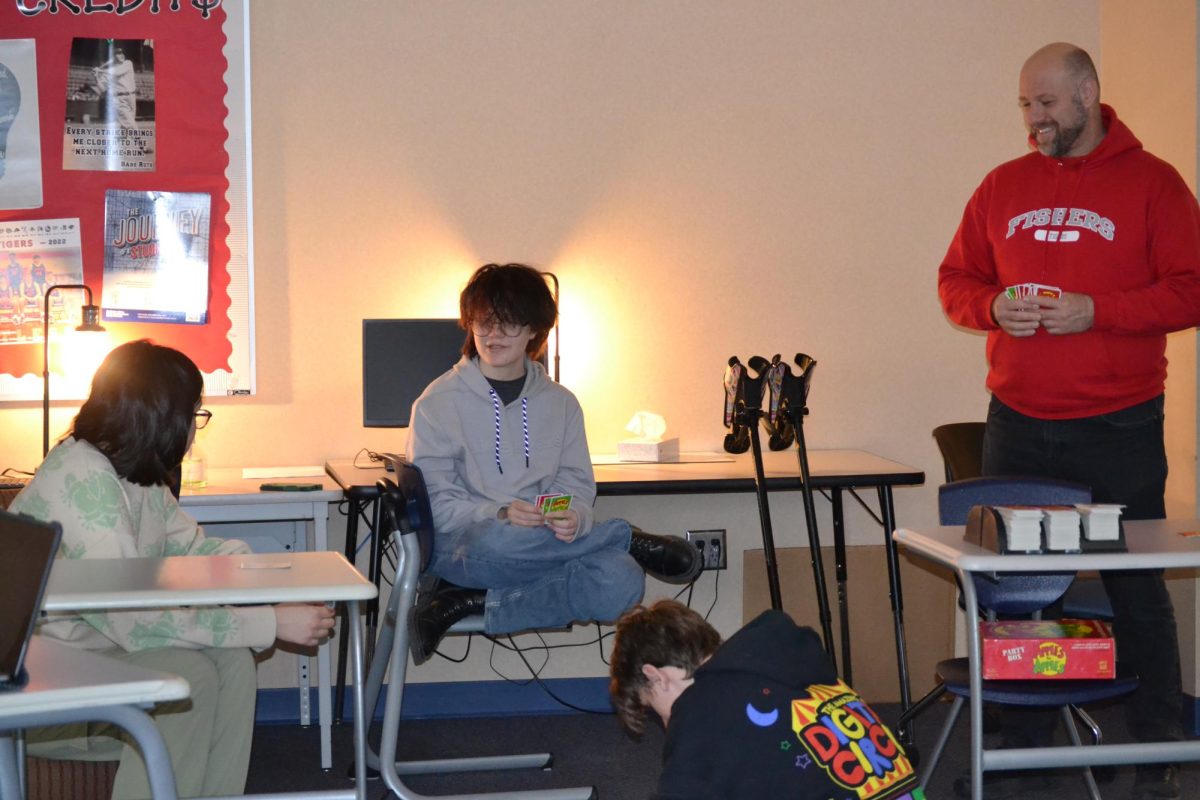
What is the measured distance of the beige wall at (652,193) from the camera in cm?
417

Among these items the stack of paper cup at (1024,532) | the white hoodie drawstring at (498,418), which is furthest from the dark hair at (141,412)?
the stack of paper cup at (1024,532)

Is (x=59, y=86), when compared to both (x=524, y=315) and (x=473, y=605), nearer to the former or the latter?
(x=524, y=315)

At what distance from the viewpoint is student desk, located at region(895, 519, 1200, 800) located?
2.31m

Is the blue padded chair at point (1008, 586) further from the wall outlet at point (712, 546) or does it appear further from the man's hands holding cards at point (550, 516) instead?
the wall outlet at point (712, 546)

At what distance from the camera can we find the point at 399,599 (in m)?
2.91

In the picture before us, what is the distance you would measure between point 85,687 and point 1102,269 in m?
2.61

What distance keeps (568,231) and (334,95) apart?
34.7 inches

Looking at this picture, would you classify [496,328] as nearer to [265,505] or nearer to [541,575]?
[541,575]

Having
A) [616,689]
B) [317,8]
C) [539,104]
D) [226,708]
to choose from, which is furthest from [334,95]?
[616,689]

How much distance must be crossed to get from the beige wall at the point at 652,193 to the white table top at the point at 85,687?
2493mm

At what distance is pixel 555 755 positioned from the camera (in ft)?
12.3

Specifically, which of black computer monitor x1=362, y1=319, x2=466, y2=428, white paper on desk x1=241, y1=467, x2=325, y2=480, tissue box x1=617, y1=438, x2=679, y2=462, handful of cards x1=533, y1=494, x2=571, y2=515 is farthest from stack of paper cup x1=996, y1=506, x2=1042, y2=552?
white paper on desk x1=241, y1=467, x2=325, y2=480

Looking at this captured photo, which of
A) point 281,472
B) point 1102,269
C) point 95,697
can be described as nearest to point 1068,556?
point 1102,269

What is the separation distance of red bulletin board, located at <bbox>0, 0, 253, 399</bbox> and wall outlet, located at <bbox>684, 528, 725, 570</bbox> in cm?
158
